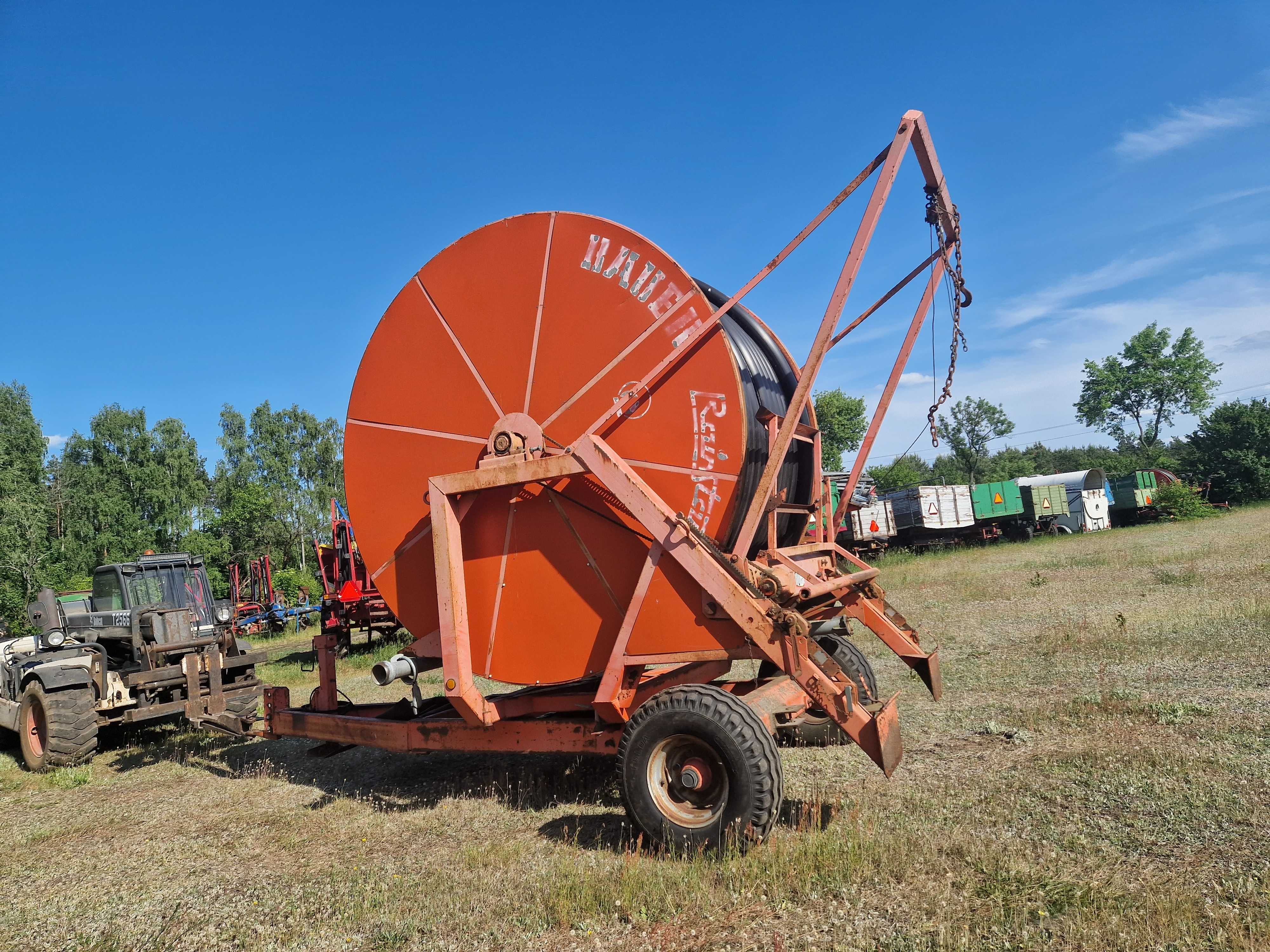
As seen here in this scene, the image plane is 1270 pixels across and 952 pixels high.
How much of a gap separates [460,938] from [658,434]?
124 inches

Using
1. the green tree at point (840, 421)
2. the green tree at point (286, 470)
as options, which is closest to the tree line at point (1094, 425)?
the green tree at point (840, 421)

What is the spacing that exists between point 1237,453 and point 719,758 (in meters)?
51.6

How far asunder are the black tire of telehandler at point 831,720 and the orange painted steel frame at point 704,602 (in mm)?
505

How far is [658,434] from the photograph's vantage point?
17.6 feet

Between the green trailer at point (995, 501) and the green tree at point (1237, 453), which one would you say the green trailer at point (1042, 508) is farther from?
the green tree at point (1237, 453)

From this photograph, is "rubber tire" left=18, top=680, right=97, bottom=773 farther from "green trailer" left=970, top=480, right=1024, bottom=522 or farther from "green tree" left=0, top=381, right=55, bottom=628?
"green trailer" left=970, top=480, right=1024, bottom=522

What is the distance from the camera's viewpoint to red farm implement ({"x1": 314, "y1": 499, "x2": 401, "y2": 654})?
17297 millimetres

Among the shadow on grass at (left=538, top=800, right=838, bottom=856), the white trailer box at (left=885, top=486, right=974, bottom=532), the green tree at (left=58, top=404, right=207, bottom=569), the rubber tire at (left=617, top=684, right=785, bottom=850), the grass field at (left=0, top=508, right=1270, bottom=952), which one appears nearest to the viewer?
the grass field at (left=0, top=508, right=1270, bottom=952)

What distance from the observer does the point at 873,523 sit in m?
29.1

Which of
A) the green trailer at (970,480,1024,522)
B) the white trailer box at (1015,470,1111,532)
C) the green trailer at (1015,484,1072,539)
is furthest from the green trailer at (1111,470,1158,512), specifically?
the green trailer at (970,480,1024,522)

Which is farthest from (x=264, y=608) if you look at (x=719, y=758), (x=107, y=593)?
(x=719, y=758)

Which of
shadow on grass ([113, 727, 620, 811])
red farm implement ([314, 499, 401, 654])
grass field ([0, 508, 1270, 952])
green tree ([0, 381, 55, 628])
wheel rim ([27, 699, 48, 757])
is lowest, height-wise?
shadow on grass ([113, 727, 620, 811])

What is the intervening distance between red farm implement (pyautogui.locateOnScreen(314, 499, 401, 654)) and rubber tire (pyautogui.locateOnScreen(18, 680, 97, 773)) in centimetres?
696

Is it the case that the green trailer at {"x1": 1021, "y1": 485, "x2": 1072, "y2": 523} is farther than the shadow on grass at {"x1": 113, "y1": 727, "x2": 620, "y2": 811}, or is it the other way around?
the green trailer at {"x1": 1021, "y1": 485, "x2": 1072, "y2": 523}
